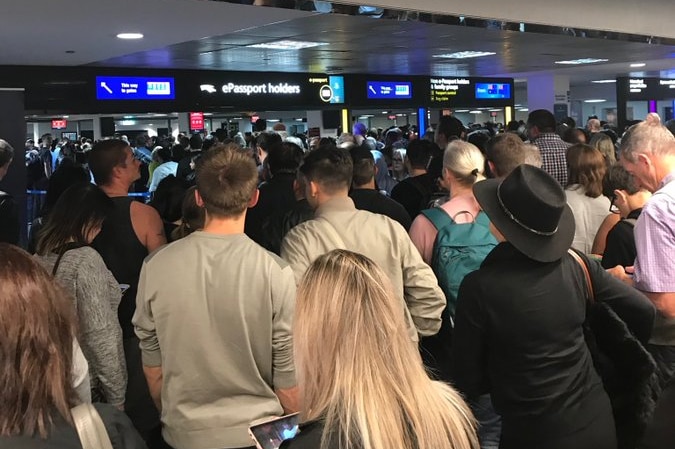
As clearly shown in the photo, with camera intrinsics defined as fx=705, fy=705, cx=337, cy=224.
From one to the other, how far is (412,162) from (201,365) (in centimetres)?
332

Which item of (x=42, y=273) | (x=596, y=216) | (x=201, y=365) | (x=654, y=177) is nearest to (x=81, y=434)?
(x=42, y=273)

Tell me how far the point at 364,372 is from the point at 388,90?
11.2 meters

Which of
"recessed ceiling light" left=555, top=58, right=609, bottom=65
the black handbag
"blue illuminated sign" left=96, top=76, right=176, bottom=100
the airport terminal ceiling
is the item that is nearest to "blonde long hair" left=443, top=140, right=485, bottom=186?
the black handbag

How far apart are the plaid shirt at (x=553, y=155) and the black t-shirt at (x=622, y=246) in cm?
284

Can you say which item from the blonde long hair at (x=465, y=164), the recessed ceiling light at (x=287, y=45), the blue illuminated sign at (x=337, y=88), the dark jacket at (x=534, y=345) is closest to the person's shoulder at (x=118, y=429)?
the dark jacket at (x=534, y=345)

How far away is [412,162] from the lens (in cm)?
538

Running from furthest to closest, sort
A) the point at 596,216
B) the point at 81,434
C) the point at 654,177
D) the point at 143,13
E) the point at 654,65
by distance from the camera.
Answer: the point at 654,65, the point at 143,13, the point at 596,216, the point at 654,177, the point at 81,434

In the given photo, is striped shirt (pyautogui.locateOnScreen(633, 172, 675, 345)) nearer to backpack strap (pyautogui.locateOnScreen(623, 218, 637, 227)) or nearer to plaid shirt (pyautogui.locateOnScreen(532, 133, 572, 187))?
backpack strap (pyautogui.locateOnScreen(623, 218, 637, 227))

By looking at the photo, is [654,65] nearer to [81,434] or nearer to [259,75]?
[259,75]

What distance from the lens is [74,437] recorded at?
1.46m

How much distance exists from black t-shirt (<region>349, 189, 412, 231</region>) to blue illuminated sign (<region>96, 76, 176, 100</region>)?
228 inches

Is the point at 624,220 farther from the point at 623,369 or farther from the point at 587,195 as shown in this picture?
the point at 623,369

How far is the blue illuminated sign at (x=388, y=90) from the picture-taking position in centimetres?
1201

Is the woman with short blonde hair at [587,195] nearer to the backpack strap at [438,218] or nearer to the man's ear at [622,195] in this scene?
the man's ear at [622,195]
